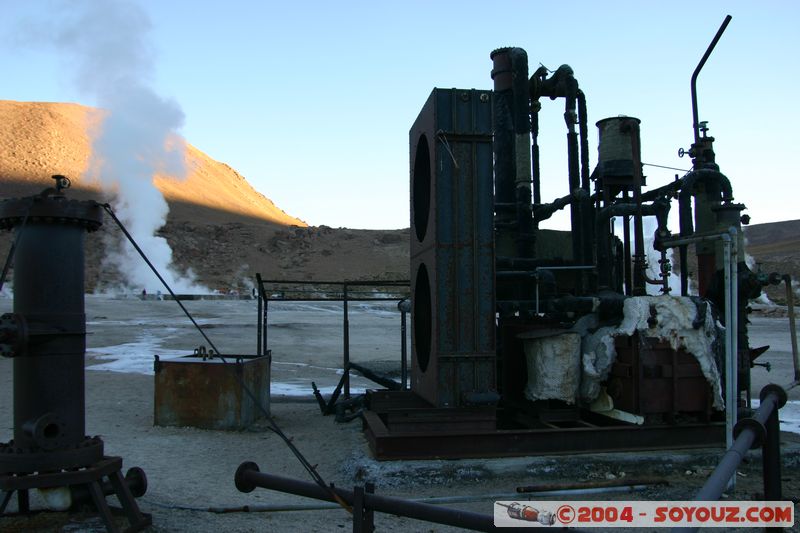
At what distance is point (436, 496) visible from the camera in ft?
17.3

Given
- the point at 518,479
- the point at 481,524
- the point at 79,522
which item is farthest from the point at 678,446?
the point at 79,522

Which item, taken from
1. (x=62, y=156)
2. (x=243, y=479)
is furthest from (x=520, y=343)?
(x=62, y=156)

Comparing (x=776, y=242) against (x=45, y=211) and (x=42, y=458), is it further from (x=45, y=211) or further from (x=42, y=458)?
(x=42, y=458)

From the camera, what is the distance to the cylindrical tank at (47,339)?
3.89 meters

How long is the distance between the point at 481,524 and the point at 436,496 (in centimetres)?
296

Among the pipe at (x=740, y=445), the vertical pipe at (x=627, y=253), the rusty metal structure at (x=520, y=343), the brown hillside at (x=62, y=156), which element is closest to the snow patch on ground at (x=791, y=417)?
the rusty metal structure at (x=520, y=343)

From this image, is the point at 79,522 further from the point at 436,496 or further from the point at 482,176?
the point at 482,176

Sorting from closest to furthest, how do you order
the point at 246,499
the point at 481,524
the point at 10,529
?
the point at 481,524
the point at 10,529
the point at 246,499

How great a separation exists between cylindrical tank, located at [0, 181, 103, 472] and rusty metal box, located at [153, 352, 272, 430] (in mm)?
3677

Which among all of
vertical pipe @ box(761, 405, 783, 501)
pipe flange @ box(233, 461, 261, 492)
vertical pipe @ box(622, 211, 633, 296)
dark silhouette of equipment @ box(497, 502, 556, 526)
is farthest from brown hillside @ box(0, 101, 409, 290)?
dark silhouette of equipment @ box(497, 502, 556, 526)

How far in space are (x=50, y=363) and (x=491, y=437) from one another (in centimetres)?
352

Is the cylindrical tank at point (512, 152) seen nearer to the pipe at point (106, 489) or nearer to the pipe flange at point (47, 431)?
the pipe at point (106, 489)

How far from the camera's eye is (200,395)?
7.82 metres

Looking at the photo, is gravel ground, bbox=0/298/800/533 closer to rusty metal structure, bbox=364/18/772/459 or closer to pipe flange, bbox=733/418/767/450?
rusty metal structure, bbox=364/18/772/459
